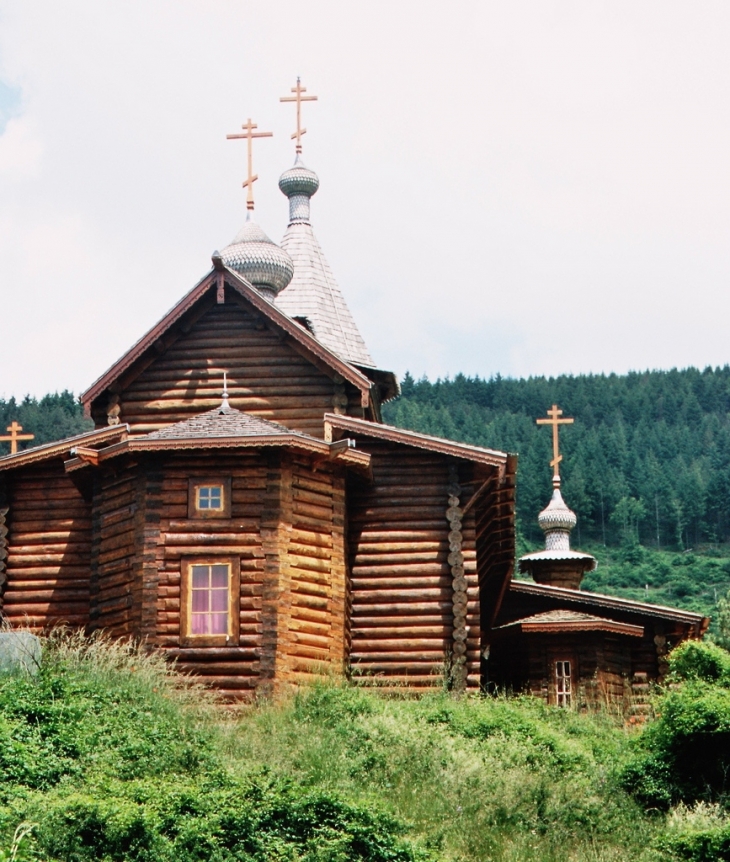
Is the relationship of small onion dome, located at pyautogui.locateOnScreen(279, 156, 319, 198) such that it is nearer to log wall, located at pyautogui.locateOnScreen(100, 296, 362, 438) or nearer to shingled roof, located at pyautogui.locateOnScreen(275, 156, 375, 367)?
shingled roof, located at pyautogui.locateOnScreen(275, 156, 375, 367)

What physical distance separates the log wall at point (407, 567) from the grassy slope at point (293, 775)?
1.83 meters

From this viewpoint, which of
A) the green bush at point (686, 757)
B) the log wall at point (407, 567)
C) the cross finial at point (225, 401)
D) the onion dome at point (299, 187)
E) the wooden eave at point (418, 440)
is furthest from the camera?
the onion dome at point (299, 187)

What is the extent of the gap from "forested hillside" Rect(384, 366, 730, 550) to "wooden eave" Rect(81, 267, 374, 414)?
219 feet

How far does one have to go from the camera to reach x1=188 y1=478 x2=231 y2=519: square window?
25125mm

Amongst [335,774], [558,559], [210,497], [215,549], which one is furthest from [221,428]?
[558,559]

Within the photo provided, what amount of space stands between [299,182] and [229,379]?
8593 millimetres

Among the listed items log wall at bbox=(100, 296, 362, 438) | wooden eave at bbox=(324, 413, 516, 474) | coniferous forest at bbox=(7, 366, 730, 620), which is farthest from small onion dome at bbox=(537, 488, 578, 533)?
coniferous forest at bbox=(7, 366, 730, 620)

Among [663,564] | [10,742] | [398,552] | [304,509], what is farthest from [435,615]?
[663,564]

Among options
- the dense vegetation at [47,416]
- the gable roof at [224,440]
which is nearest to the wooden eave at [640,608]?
the gable roof at [224,440]

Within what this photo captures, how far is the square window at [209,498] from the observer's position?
25125 millimetres

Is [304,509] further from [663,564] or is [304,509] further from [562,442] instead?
[562,442]

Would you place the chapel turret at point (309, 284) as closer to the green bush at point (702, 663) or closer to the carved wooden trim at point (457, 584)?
the carved wooden trim at point (457, 584)

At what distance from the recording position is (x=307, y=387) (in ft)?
92.6

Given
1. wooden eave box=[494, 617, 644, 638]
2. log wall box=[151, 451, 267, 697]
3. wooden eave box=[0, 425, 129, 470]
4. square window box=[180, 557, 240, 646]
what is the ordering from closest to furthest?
log wall box=[151, 451, 267, 697] → square window box=[180, 557, 240, 646] → wooden eave box=[0, 425, 129, 470] → wooden eave box=[494, 617, 644, 638]
